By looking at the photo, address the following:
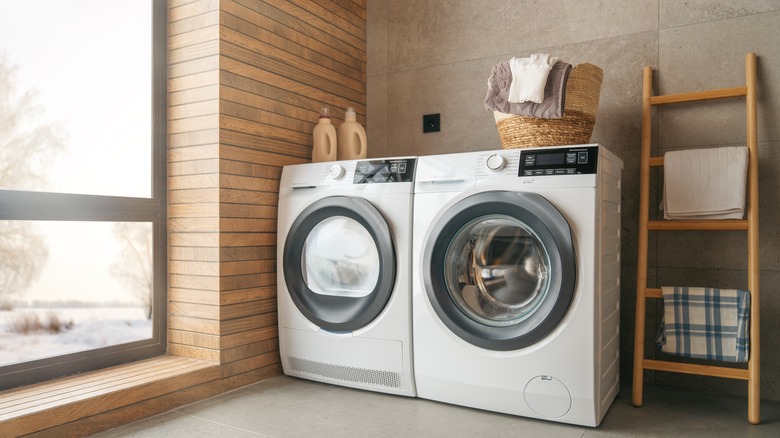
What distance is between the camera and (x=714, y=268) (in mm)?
2236

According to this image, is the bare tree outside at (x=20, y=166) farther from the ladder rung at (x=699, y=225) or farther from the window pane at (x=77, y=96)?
the ladder rung at (x=699, y=225)

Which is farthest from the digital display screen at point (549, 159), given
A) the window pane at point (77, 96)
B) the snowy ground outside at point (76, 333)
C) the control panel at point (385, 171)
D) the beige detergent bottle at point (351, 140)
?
the snowy ground outside at point (76, 333)

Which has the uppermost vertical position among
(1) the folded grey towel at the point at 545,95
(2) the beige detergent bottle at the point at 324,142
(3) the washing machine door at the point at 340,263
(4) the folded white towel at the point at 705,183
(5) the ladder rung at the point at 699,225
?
(1) the folded grey towel at the point at 545,95

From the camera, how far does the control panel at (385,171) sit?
7.04 ft

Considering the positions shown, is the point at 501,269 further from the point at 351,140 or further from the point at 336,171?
the point at 351,140

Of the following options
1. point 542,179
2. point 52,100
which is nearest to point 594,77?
point 542,179

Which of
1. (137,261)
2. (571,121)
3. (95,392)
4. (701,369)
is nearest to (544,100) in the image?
(571,121)

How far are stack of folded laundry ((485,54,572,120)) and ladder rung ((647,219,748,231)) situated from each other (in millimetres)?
→ 606

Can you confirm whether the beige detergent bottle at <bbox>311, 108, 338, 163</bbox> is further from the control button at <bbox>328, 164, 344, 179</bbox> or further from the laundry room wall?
the laundry room wall

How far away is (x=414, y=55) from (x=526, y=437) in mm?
1991

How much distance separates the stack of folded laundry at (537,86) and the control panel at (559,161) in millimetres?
186

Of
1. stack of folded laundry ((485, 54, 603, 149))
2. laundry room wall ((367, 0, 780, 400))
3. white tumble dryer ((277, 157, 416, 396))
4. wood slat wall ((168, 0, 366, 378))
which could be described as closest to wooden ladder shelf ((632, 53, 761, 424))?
laundry room wall ((367, 0, 780, 400))

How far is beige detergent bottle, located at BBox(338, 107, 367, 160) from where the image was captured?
2.59 m

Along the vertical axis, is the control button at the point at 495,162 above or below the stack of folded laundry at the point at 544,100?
below
